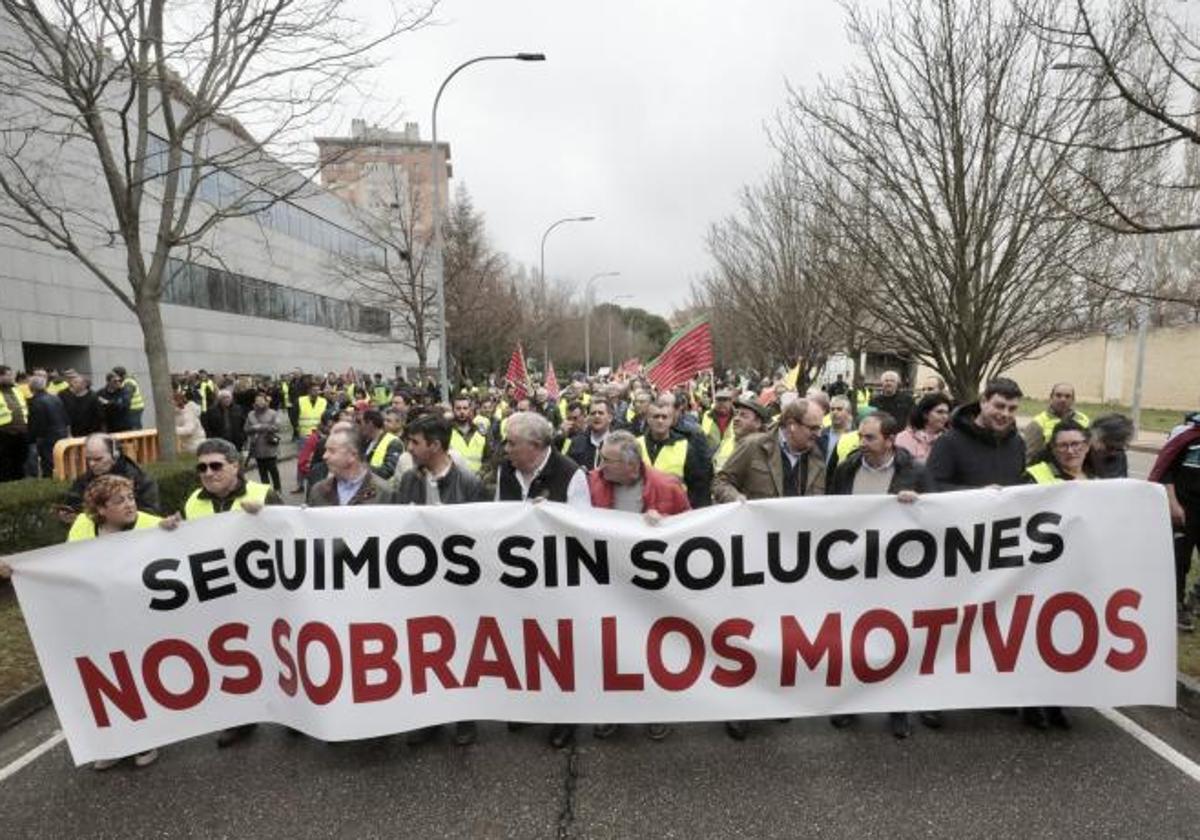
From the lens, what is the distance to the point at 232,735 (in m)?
3.61

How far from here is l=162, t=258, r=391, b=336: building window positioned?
83.5ft

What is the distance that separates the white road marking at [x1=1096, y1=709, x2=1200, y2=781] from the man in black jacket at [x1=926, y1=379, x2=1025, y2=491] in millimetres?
1299

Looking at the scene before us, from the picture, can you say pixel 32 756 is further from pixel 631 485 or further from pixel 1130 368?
pixel 1130 368

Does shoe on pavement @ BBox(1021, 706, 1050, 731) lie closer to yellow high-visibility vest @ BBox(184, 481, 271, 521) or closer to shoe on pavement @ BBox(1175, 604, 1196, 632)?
shoe on pavement @ BBox(1175, 604, 1196, 632)

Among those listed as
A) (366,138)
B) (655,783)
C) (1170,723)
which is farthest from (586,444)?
(366,138)

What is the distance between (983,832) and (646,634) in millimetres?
1561

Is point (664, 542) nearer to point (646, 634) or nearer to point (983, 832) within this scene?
point (646, 634)

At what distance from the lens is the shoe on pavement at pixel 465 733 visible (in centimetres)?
356

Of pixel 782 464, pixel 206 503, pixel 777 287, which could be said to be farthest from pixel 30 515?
pixel 777 287

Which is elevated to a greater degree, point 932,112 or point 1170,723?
point 932,112

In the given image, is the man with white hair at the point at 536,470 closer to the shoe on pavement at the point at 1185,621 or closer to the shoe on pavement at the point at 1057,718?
the shoe on pavement at the point at 1057,718

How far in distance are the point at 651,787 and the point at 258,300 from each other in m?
32.6

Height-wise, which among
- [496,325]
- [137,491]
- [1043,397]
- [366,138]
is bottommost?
[1043,397]

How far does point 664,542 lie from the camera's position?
3.42 metres
